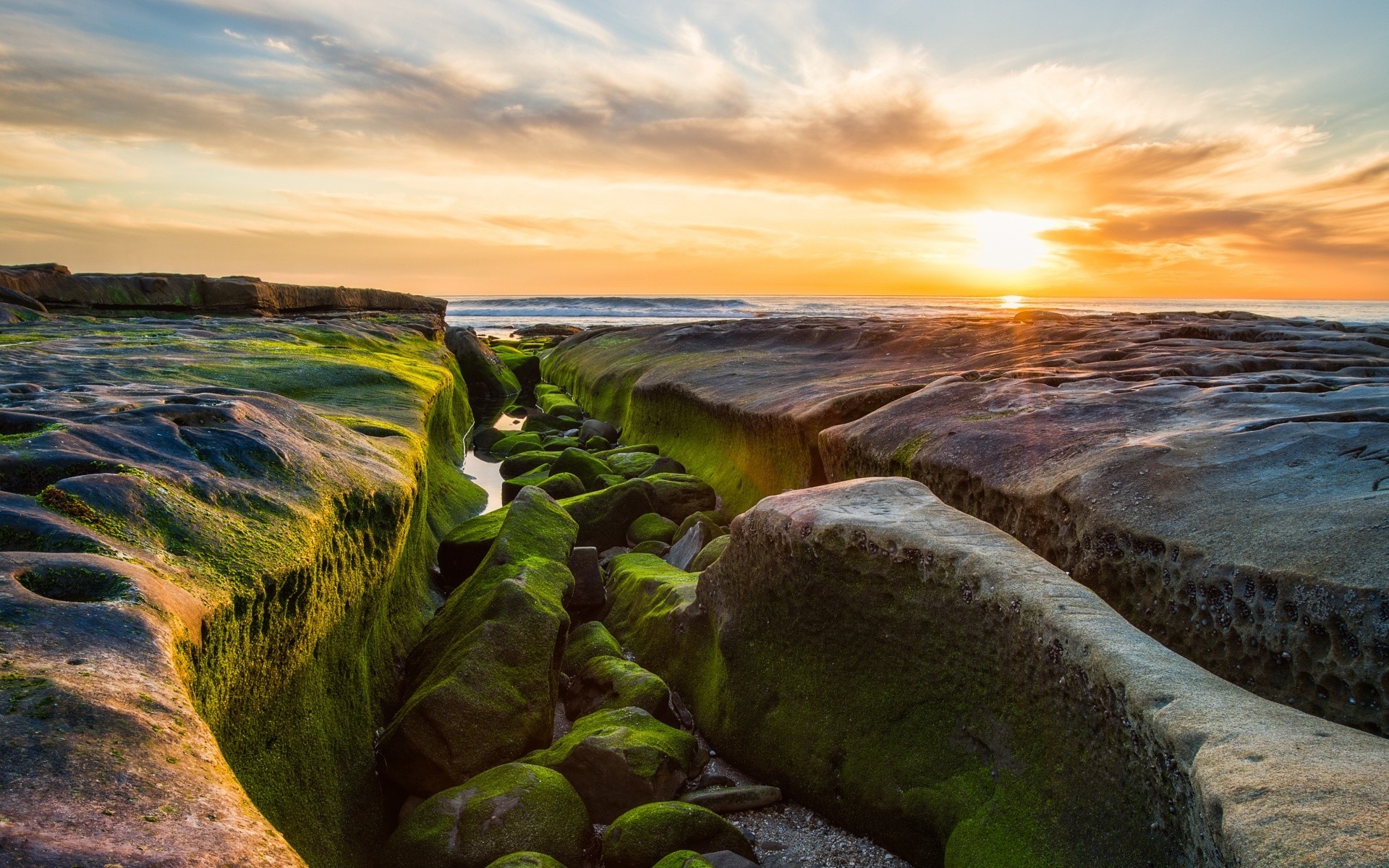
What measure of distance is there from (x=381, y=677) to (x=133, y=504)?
83.7 inches

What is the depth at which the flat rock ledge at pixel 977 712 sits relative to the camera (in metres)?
2.26

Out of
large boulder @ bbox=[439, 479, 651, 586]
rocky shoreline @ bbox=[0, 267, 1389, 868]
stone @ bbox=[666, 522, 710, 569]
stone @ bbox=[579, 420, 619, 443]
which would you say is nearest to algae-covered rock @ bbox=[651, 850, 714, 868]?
rocky shoreline @ bbox=[0, 267, 1389, 868]

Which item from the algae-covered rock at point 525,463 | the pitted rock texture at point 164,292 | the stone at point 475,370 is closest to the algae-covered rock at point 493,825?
the algae-covered rock at point 525,463

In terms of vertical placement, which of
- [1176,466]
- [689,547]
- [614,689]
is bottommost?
[614,689]

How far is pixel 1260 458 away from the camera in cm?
430

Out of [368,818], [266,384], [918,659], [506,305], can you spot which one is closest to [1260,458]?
[918,659]

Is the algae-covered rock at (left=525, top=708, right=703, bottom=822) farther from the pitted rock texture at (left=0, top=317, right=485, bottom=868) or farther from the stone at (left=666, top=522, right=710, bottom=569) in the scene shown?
the stone at (left=666, top=522, right=710, bottom=569)

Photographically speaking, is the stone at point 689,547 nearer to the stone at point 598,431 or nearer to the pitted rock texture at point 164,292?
the stone at point 598,431

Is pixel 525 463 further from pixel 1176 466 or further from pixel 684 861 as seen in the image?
pixel 684 861

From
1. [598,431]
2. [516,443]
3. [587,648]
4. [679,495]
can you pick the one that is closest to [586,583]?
[587,648]

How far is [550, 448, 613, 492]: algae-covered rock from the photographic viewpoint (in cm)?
1041

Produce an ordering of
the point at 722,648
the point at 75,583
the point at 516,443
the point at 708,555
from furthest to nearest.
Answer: the point at 516,443 < the point at 708,555 < the point at 722,648 < the point at 75,583

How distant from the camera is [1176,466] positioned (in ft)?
14.3

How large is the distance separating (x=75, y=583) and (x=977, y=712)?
10.5ft
